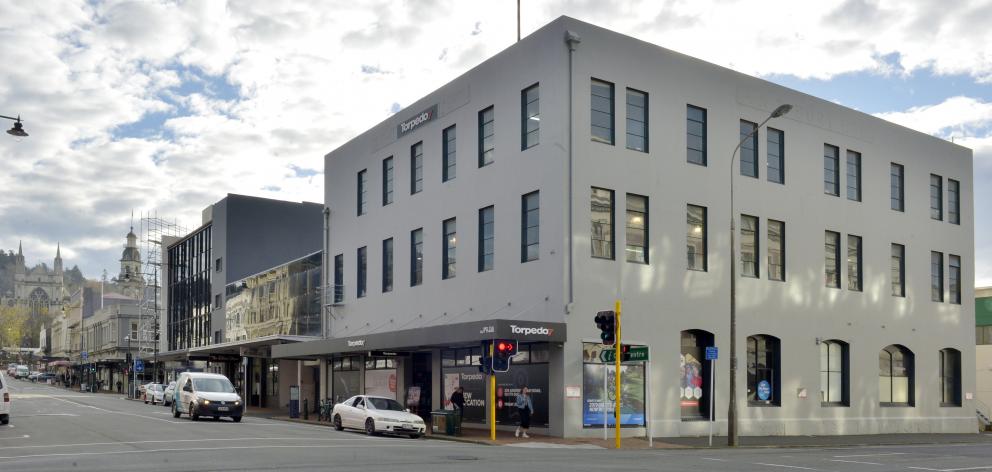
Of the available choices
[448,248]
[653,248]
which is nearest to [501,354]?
[653,248]

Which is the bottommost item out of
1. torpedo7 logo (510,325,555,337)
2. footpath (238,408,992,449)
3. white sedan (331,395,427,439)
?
footpath (238,408,992,449)

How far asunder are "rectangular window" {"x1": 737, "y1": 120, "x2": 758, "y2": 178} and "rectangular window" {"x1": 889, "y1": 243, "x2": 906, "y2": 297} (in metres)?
9.51

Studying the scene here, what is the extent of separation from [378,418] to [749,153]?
55.0ft

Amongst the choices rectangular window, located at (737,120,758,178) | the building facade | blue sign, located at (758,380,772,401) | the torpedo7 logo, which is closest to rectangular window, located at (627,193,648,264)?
the building facade

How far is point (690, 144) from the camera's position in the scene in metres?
33.7

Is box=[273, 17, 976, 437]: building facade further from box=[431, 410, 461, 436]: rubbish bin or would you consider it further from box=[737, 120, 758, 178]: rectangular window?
box=[431, 410, 461, 436]: rubbish bin

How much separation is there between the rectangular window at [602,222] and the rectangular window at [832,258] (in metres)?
11.4

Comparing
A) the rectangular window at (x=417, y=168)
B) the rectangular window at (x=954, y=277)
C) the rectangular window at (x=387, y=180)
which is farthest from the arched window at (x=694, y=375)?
the rectangular window at (x=954, y=277)

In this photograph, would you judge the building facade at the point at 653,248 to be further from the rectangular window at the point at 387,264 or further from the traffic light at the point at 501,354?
the traffic light at the point at 501,354

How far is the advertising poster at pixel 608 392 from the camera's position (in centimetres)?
2964

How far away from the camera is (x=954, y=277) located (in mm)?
43812

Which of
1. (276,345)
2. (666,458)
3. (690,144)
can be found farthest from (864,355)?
(276,345)

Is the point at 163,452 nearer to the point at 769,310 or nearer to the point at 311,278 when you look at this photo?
the point at 769,310

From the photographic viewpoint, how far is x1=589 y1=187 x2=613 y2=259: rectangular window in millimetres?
30578
